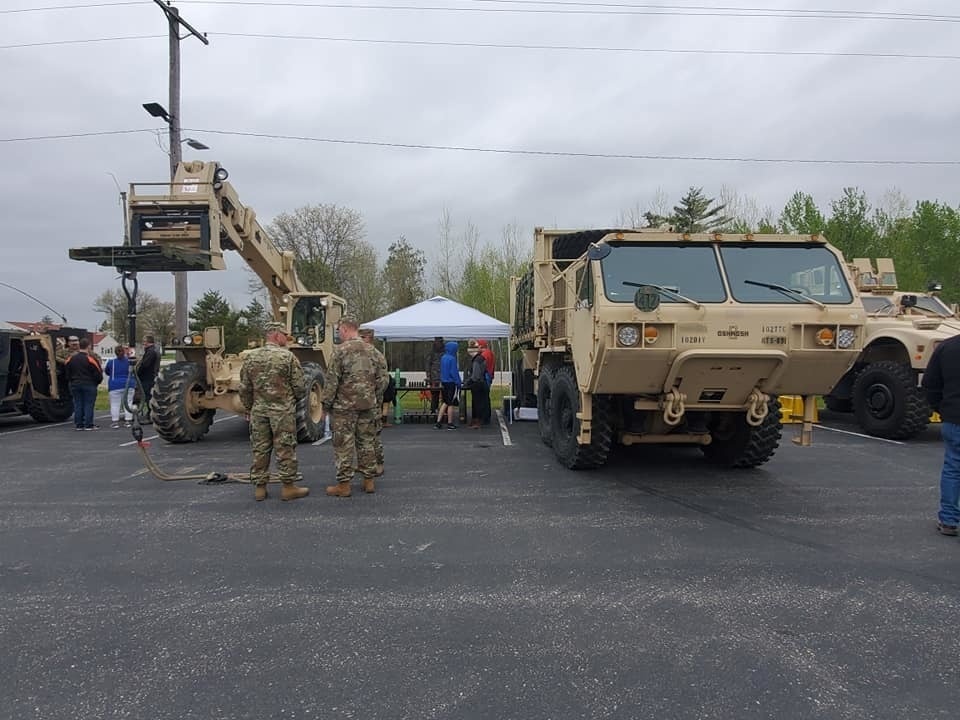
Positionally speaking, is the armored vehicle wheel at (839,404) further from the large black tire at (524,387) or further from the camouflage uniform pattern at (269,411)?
the camouflage uniform pattern at (269,411)

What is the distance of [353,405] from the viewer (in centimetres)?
650

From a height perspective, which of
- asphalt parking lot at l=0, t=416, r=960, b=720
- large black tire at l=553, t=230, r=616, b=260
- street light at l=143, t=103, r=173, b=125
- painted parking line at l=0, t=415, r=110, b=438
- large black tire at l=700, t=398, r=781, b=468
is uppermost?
street light at l=143, t=103, r=173, b=125

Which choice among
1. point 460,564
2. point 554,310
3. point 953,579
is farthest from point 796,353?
point 460,564

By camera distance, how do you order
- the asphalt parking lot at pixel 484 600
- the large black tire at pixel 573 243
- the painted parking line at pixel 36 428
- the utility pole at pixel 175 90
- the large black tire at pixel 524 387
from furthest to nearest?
1. the utility pole at pixel 175 90
2. the large black tire at pixel 524 387
3. the painted parking line at pixel 36 428
4. the large black tire at pixel 573 243
5. the asphalt parking lot at pixel 484 600

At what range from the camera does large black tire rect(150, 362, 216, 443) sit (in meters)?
9.38

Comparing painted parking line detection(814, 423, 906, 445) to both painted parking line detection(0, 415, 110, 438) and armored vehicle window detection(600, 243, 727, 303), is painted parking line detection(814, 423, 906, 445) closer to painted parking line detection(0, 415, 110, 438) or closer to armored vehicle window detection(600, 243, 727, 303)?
armored vehicle window detection(600, 243, 727, 303)

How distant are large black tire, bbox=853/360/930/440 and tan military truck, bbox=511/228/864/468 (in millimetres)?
4065

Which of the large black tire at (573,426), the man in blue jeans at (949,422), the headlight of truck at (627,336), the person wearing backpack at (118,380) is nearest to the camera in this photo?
the man in blue jeans at (949,422)

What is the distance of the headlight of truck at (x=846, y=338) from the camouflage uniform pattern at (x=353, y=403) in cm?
450

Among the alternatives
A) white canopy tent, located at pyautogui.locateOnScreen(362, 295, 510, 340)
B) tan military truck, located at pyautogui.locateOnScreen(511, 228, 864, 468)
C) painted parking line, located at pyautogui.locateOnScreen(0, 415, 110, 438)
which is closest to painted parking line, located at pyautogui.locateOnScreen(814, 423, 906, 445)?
tan military truck, located at pyautogui.locateOnScreen(511, 228, 864, 468)

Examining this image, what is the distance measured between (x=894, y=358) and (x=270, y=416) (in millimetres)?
9982

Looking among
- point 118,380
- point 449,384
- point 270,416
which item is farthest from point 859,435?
point 118,380

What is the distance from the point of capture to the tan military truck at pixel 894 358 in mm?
9961

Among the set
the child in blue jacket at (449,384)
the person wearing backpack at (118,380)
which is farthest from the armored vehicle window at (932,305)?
the person wearing backpack at (118,380)
